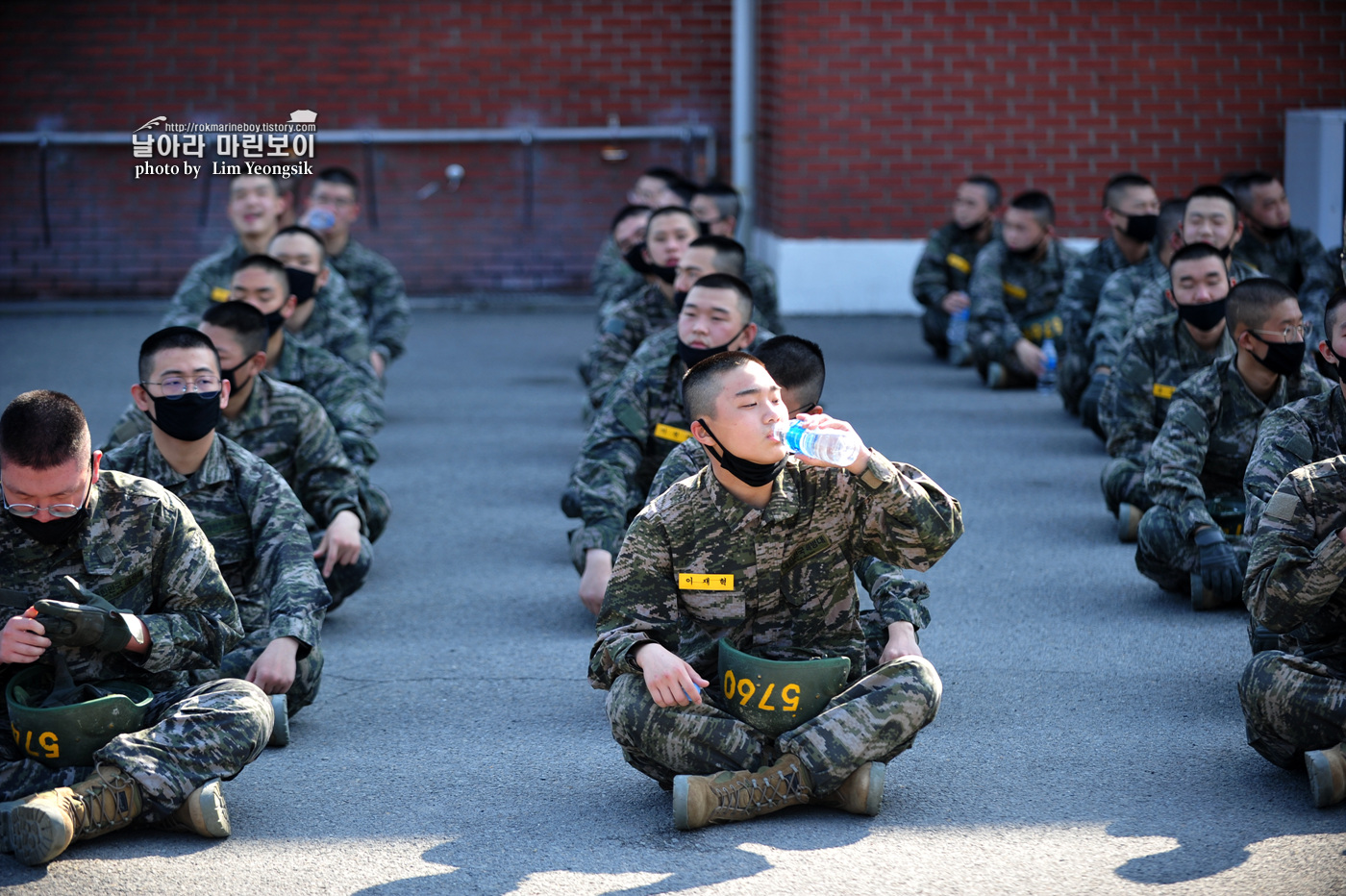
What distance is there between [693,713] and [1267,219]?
698cm

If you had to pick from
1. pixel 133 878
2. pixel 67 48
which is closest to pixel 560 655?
pixel 133 878

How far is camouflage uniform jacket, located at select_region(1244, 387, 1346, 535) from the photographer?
463 centimetres

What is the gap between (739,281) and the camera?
601cm

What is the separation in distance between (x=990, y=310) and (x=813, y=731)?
720cm

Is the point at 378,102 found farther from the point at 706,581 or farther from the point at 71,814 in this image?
the point at 71,814

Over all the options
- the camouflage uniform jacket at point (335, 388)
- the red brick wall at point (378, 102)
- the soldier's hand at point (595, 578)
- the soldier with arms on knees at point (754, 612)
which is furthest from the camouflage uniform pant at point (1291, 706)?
the red brick wall at point (378, 102)

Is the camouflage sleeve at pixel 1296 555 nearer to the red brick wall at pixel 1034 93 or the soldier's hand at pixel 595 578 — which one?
the soldier's hand at pixel 595 578

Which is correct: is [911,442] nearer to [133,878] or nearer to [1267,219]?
[1267,219]

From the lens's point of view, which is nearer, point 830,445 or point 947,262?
point 830,445

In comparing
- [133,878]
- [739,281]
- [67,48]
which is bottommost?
[133,878]

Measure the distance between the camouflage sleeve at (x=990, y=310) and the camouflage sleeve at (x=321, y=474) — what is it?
19.1 feet

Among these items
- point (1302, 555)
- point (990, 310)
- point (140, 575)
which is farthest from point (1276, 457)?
point (990, 310)

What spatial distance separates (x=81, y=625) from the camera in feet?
12.3

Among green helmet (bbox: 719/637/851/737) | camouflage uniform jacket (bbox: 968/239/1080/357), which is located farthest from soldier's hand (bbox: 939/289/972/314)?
green helmet (bbox: 719/637/851/737)
